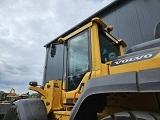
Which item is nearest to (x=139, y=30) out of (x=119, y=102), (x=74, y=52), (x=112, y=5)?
(x=112, y=5)

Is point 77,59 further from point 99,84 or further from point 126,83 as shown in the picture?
point 126,83

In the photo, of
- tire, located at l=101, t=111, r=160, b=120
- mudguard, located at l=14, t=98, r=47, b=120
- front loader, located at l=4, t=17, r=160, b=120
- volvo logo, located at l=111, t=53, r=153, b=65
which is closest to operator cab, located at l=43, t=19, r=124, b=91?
front loader, located at l=4, t=17, r=160, b=120

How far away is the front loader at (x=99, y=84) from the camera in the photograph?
59.3 inches

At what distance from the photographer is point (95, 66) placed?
97.3 inches

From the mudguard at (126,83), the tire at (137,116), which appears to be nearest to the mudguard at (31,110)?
the mudguard at (126,83)

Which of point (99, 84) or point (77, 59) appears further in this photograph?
point (77, 59)

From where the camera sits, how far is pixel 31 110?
3.17m

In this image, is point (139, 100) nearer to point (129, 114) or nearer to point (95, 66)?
point (129, 114)

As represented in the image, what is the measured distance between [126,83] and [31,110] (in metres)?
2.16

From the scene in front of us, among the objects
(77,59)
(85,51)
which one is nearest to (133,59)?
(85,51)

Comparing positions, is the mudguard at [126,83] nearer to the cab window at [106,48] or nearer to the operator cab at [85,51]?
the operator cab at [85,51]

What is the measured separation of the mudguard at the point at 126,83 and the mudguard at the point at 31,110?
1364mm

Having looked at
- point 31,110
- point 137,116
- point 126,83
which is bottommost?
point 137,116

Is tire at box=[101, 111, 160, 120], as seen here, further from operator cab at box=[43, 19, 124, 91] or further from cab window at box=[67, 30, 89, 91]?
cab window at box=[67, 30, 89, 91]
